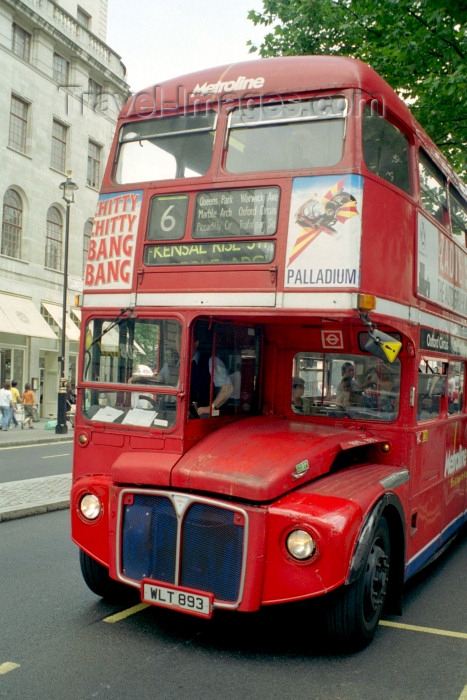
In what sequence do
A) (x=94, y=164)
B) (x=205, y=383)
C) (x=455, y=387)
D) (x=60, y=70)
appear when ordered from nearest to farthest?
(x=205, y=383) → (x=455, y=387) → (x=60, y=70) → (x=94, y=164)

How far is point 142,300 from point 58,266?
89.8 feet

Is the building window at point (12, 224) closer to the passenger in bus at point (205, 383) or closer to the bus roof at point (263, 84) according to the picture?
the bus roof at point (263, 84)

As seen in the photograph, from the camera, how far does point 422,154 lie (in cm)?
649

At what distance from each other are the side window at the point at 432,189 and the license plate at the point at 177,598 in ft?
12.4

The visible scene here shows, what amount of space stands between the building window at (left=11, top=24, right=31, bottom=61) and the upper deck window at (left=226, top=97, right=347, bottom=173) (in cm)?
2694

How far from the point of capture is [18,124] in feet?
97.6

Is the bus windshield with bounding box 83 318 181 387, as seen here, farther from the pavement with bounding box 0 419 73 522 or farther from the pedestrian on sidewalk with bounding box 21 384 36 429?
the pedestrian on sidewalk with bounding box 21 384 36 429

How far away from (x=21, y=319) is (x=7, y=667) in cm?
2499

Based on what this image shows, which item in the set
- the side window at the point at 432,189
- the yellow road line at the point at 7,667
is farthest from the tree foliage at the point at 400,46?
the yellow road line at the point at 7,667

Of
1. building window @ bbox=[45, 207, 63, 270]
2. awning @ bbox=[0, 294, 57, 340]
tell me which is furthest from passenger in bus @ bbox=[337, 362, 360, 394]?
building window @ bbox=[45, 207, 63, 270]

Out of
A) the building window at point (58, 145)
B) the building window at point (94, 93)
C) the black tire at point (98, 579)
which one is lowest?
the black tire at point (98, 579)

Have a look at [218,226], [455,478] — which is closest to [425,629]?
[455,478]

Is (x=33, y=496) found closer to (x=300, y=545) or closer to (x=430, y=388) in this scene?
(x=430, y=388)

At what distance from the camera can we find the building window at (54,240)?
31.2 metres
